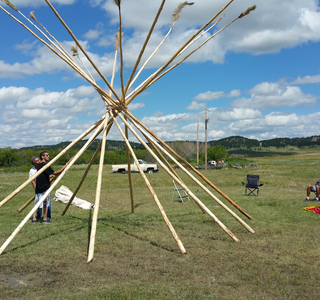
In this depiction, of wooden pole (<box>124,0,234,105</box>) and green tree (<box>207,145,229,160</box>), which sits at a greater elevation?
wooden pole (<box>124,0,234,105</box>)

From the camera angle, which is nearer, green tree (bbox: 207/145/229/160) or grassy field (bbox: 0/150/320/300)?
grassy field (bbox: 0/150/320/300)

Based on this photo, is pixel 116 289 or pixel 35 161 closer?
pixel 116 289

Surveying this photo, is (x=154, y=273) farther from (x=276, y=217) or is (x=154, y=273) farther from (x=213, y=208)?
(x=213, y=208)

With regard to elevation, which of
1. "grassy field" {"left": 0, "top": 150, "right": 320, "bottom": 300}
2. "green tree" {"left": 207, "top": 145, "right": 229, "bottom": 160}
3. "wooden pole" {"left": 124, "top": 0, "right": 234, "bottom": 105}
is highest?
"wooden pole" {"left": 124, "top": 0, "right": 234, "bottom": 105}

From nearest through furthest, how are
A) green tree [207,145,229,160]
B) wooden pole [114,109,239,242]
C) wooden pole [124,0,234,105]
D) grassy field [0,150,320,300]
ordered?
grassy field [0,150,320,300], wooden pole [114,109,239,242], wooden pole [124,0,234,105], green tree [207,145,229,160]

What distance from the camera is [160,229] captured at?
22.6 feet

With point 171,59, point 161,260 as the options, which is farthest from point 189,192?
point 171,59

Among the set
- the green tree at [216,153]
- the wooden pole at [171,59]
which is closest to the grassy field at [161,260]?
the wooden pole at [171,59]

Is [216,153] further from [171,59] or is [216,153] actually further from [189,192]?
[189,192]

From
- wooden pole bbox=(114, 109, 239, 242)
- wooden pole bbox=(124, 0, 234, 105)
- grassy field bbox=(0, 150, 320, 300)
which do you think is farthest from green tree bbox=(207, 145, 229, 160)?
wooden pole bbox=(114, 109, 239, 242)

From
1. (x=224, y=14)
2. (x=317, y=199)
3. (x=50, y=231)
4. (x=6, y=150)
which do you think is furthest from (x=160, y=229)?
(x=6, y=150)

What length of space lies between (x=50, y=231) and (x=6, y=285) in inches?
104

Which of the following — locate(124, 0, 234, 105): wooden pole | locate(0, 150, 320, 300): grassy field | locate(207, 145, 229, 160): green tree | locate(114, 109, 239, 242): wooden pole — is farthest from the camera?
locate(207, 145, 229, 160): green tree

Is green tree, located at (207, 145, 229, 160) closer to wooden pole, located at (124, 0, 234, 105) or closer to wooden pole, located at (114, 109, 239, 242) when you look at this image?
wooden pole, located at (124, 0, 234, 105)
